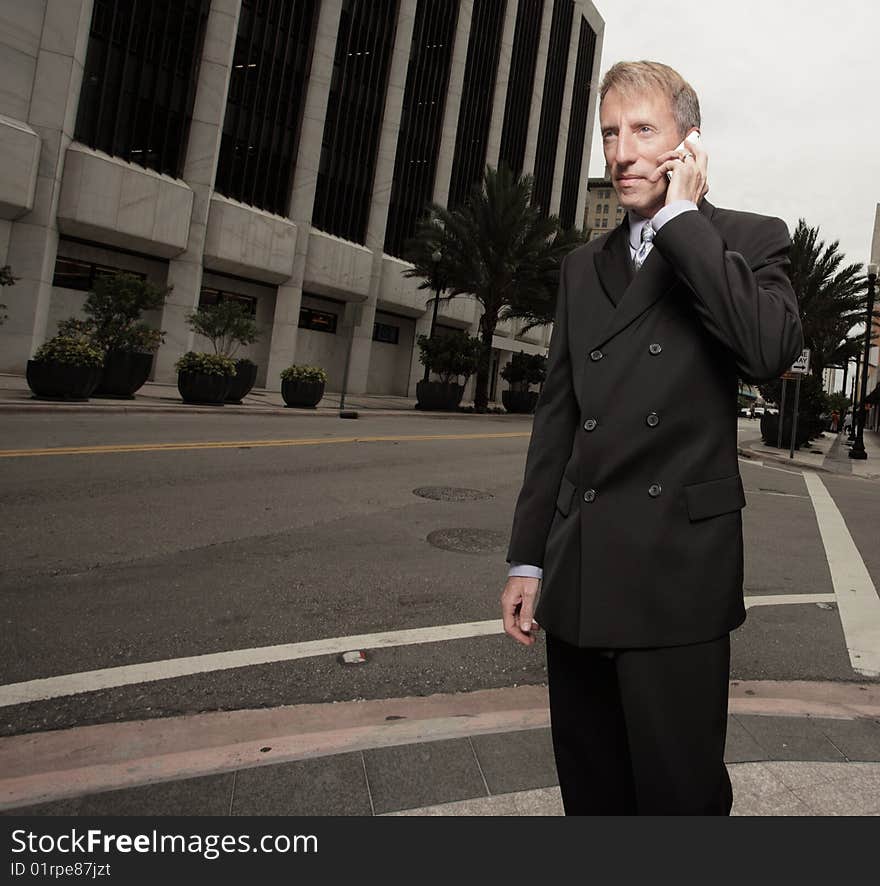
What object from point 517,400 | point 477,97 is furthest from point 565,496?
point 477,97

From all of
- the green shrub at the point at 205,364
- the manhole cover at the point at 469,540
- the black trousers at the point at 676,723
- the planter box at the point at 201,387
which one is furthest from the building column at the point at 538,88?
the black trousers at the point at 676,723

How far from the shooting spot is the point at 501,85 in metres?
39.4

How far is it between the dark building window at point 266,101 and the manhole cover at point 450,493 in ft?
72.7

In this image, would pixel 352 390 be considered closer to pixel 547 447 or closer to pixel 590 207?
pixel 547 447

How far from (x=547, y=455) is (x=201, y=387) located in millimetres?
16771

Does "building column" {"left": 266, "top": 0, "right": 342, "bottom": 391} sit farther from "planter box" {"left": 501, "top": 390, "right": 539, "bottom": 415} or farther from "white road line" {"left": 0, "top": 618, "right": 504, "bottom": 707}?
"white road line" {"left": 0, "top": 618, "right": 504, "bottom": 707}

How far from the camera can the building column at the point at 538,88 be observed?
4288 centimetres

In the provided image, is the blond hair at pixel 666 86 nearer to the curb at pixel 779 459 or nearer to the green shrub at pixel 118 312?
the green shrub at pixel 118 312

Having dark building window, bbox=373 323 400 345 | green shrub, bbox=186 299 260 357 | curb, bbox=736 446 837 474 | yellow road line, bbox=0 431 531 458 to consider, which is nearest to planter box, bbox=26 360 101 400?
yellow road line, bbox=0 431 531 458

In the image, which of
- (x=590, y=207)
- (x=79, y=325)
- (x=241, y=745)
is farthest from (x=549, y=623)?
(x=590, y=207)

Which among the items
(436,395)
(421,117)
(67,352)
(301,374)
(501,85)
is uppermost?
(501,85)

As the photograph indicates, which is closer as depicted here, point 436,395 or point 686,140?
point 686,140

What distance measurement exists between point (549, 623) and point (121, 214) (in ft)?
80.6

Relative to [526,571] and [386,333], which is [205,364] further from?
[386,333]
